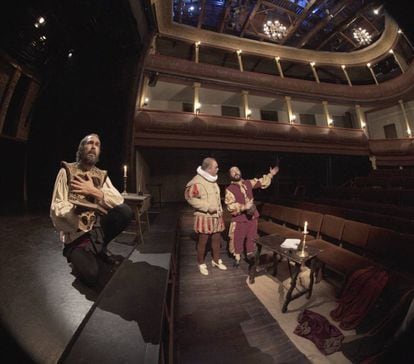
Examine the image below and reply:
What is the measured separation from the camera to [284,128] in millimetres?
8930

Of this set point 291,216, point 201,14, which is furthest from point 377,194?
point 201,14

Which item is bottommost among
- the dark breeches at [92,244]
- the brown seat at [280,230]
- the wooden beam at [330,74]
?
the brown seat at [280,230]

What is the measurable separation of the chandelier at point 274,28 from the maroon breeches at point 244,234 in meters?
10.5

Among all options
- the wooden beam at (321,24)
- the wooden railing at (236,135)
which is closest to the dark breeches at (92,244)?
the wooden railing at (236,135)

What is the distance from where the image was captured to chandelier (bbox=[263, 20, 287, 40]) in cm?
965

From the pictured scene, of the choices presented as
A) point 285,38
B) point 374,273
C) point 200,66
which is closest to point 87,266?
point 374,273

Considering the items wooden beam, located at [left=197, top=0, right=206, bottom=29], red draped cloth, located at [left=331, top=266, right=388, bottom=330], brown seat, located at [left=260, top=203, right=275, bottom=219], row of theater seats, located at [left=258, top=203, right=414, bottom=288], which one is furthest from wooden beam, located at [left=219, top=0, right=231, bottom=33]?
red draped cloth, located at [left=331, top=266, right=388, bottom=330]

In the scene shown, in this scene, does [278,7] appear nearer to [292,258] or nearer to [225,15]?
[225,15]

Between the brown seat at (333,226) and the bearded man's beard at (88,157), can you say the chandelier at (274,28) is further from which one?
the bearded man's beard at (88,157)

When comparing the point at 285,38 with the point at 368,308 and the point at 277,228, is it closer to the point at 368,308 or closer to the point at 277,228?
the point at 277,228

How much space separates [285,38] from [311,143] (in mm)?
6050

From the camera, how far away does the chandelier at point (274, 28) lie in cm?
965

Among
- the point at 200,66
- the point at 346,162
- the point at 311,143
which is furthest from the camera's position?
the point at 346,162

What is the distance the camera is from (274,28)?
31.8ft
